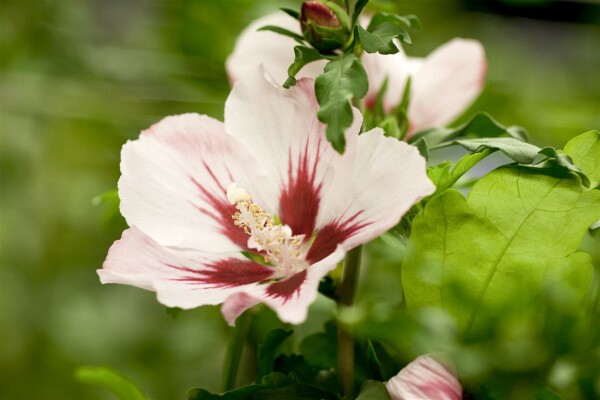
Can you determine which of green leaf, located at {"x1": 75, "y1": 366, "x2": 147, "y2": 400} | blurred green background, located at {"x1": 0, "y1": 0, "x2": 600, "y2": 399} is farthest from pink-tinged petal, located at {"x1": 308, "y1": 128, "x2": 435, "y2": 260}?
blurred green background, located at {"x1": 0, "y1": 0, "x2": 600, "y2": 399}

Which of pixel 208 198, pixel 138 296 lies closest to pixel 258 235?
pixel 208 198

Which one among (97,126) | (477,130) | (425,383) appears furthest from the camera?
(97,126)

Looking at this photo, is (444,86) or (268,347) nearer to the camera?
(268,347)

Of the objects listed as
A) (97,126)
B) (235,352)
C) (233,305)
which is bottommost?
(97,126)

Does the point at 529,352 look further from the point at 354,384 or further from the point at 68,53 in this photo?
the point at 68,53

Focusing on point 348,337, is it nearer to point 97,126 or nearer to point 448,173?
point 448,173

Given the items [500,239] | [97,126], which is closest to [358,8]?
[500,239]

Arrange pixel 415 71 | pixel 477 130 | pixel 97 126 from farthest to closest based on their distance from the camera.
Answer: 1. pixel 97 126
2. pixel 415 71
3. pixel 477 130
